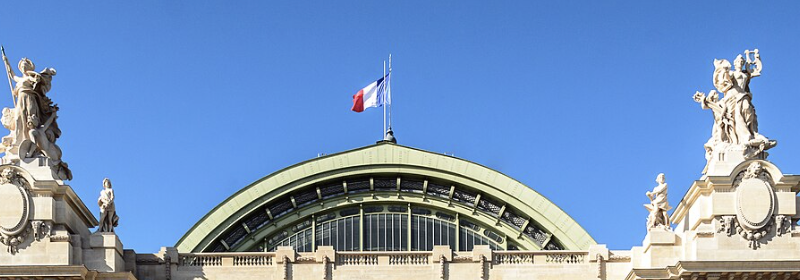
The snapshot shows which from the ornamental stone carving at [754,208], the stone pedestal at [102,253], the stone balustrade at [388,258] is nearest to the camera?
the ornamental stone carving at [754,208]

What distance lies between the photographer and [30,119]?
198 ft

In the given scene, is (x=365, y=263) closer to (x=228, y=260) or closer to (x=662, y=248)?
(x=228, y=260)

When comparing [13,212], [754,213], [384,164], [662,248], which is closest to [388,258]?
[384,164]

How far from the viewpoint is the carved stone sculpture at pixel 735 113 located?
6031 centimetres

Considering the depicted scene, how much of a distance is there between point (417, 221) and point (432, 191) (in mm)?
1707

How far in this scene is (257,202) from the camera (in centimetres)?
7062

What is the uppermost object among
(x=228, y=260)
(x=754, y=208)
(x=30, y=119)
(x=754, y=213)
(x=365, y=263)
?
(x=30, y=119)

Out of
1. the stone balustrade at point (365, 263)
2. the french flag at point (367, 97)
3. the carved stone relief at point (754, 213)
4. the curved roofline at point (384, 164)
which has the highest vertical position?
the french flag at point (367, 97)

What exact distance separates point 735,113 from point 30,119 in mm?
27353

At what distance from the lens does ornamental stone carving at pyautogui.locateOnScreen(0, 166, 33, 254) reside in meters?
59.2

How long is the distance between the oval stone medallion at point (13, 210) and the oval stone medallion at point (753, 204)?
27.1 m

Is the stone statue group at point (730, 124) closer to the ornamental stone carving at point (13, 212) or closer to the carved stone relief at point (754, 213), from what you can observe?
the carved stone relief at point (754, 213)

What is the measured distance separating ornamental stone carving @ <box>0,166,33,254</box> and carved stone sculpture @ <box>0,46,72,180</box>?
1.02 meters

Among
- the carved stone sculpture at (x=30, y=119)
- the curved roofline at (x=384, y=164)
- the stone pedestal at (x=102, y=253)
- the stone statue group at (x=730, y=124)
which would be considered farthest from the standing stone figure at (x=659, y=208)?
the carved stone sculpture at (x=30, y=119)
